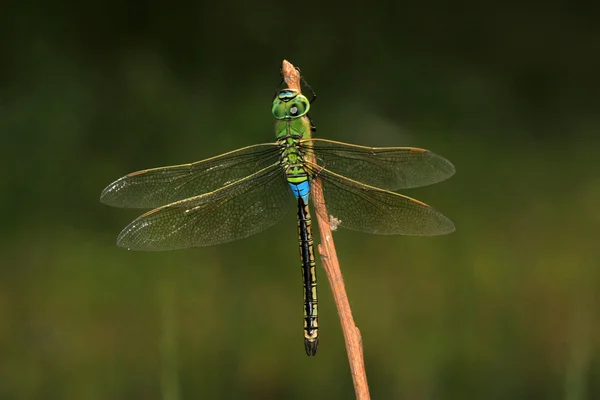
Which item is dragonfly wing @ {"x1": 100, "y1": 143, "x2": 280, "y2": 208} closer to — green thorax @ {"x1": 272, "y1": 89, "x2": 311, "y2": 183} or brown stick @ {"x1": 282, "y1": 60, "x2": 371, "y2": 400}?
Result: green thorax @ {"x1": 272, "y1": 89, "x2": 311, "y2": 183}

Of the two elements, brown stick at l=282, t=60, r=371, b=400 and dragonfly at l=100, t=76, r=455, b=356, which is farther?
dragonfly at l=100, t=76, r=455, b=356

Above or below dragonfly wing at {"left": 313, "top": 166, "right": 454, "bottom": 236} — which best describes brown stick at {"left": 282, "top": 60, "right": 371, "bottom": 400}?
below

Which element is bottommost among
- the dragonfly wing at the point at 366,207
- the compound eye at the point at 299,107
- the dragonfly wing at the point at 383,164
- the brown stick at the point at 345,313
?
the brown stick at the point at 345,313

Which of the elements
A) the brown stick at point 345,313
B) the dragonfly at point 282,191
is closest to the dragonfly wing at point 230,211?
the dragonfly at point 282,191

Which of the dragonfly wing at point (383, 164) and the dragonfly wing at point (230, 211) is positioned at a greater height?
the dragonfly wing at point (383, 164)

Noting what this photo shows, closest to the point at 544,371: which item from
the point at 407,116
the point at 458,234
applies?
the point at 458,234

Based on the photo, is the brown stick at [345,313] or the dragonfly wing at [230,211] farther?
the dragonfly wing at [230,211]

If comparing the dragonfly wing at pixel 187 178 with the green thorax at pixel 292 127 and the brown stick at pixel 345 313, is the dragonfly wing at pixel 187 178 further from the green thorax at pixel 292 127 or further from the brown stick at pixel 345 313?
the brown stick at pixel 345 313

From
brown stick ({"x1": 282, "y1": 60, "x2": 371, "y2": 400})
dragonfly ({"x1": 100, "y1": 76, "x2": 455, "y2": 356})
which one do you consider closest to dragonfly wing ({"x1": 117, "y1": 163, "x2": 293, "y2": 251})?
dragonfly ({"x1": 100, "y1": 76, "x2": 455, "y2": 356})
